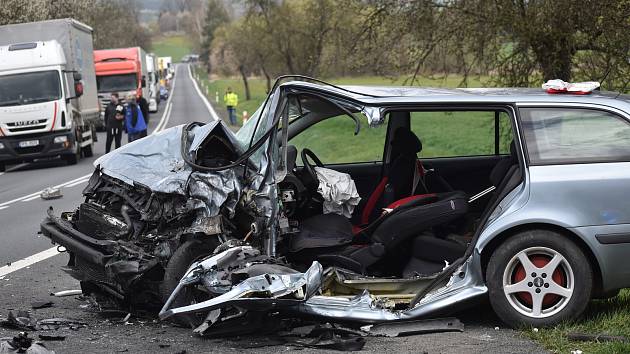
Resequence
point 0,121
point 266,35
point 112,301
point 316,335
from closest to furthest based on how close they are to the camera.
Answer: point 316,335
point 112,301
point 0,121
point 266,35

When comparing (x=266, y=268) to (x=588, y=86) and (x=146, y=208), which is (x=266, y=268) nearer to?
(x=146, y=208)

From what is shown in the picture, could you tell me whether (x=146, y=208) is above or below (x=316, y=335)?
above

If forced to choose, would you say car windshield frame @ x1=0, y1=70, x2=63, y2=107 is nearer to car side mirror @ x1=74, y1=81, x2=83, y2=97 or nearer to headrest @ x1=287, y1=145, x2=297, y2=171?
car side mirror @ x1=74, y1=81, x2=83, y2=97

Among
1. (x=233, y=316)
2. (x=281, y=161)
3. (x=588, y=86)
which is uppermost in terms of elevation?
(x=588, y=86)

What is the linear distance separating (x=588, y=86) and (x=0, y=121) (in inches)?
793

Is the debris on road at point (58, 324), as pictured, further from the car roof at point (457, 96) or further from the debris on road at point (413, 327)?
the car roof at point (457, 96)

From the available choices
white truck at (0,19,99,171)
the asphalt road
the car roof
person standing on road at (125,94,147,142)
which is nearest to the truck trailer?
white truck at (0,19,99,171)

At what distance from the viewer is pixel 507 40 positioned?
16281 mm

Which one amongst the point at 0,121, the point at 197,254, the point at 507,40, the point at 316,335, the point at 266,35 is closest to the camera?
the point at 316,335

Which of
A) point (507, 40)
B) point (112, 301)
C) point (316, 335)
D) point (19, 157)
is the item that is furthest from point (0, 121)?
point (316, 335)

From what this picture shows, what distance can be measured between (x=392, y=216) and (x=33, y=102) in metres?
18.8

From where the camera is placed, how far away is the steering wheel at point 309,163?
668cm

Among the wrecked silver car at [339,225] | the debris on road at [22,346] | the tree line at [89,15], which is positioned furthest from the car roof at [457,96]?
the tree line at [89,15]

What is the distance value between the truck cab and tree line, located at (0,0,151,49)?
10.6 meters
